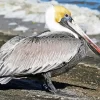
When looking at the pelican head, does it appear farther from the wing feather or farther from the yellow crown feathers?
the wing feather

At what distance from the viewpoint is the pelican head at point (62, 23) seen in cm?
722

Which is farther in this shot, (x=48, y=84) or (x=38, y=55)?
(x=48, y=84)

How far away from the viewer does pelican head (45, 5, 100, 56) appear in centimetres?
722

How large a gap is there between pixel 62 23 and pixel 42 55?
2.60 ft

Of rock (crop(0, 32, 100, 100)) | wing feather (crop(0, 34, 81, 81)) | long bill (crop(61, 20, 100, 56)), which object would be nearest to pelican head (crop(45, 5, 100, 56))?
long bill (crop(61, 20, 100, 56))

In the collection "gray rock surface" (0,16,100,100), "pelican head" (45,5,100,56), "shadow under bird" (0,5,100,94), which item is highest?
"pelican head" (45,5,100,56)

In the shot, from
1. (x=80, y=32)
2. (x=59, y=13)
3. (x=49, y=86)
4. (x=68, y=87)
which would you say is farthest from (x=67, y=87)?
(x=59, y=13)

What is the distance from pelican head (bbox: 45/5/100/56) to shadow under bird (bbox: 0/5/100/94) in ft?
0.43

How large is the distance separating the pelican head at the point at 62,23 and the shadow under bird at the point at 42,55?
13 centimetres

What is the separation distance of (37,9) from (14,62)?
9454mm

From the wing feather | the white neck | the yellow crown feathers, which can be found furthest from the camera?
A: the yellow crown feathers

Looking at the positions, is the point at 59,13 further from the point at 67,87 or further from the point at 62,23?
the point at 67,87

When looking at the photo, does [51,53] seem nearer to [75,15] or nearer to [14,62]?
[14,62]

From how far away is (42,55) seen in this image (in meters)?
6.81
